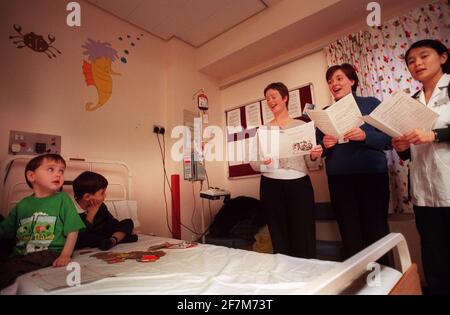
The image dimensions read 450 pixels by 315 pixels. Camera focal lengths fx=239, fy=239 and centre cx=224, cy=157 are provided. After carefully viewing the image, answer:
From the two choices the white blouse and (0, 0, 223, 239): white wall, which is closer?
the white blouse

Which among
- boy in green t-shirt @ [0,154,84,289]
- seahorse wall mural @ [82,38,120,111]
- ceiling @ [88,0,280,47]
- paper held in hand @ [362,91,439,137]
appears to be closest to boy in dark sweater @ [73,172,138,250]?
boy in green t-shirt @ [0,154,84,289]

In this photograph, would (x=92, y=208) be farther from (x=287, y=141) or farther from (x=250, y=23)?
(x=250, y=23)

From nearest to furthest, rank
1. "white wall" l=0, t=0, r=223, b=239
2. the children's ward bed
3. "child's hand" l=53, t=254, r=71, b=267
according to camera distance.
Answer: the children's ward bed, "child's hand" l=53, t=254, r=71, b=267, "white wall" l=0, t=0, r=223, b=239

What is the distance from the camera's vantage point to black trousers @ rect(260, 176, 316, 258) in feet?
4.98

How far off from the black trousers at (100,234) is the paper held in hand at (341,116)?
1.57 metres

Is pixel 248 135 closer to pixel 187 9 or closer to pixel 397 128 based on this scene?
pixel 187 9

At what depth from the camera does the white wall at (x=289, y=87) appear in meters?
2.66

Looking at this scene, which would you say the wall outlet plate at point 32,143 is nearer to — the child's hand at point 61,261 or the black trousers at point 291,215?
the child's hand at point 61,261

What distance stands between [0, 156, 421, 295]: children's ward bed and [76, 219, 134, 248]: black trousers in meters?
0.25

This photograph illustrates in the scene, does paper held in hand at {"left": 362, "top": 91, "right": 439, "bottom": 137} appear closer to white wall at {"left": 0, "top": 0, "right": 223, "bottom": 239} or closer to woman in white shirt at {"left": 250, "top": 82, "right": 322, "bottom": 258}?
woman in white shirt at {"left": 250, "top": 82, "right": 322, "bottom": 258}

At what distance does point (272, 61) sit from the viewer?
3.13 metres

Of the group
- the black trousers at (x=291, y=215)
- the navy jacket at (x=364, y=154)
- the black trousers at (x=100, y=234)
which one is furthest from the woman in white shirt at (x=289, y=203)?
the black trousers at (x=100, y=234)

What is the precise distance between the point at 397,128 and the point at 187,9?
2.46 meters

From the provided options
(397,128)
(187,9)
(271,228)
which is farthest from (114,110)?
(397,128)
